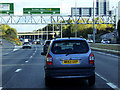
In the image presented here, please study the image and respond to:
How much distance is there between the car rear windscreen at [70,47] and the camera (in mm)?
7338

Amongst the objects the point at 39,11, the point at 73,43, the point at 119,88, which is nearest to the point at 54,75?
the point at 73,43

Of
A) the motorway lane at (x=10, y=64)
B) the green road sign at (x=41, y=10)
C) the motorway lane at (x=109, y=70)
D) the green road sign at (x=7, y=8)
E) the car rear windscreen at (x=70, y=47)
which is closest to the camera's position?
the car rear windscreen at (x=70, y=47)

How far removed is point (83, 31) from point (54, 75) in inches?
3164

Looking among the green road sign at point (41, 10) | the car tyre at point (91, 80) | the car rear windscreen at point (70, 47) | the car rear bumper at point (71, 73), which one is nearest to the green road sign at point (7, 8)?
the green road sign at point (41, 10)

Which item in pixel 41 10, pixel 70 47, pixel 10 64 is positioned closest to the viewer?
pixel 70 47

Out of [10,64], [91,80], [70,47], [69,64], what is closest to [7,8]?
[10,64]

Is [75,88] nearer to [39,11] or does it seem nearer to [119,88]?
[119,88]

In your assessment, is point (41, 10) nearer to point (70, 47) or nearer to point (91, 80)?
point (70, 47)

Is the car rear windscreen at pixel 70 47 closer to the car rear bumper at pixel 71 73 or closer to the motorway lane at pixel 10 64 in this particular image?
the car rear bumper at pixel 71 73

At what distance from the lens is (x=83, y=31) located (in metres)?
86.9

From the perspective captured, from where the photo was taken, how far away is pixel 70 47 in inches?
301

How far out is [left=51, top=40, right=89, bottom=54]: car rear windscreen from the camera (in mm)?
7338

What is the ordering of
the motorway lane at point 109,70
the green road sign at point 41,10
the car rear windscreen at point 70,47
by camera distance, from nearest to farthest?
the car rear windscreen at point 70,47
the motorway lane at point 109,70
the green road sign at point 41,10

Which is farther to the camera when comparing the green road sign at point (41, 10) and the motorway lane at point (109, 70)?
the green road sign at point (41, 10)
